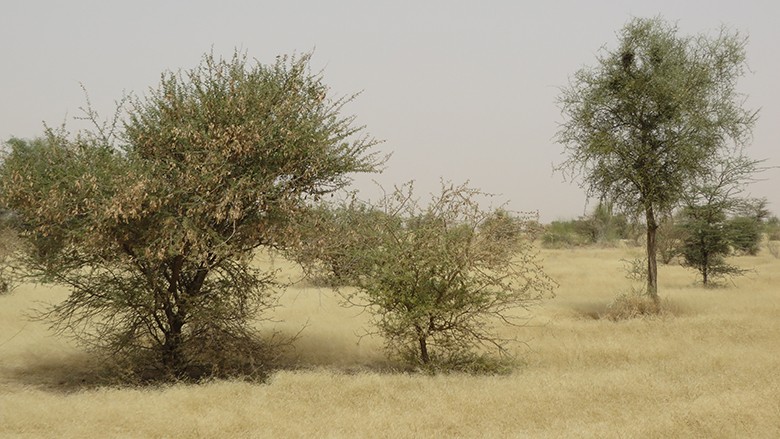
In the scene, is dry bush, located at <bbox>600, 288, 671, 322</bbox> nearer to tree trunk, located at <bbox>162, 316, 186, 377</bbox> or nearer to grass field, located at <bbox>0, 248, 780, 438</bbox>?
grass field, located at <bbox>0, 248, 780, 438</bbox>

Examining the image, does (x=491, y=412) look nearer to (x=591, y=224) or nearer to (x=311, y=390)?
(x=311, y=390)

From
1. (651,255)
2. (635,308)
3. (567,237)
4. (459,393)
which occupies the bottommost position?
(459,393)

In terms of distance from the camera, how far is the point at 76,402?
A: 8.48 metres

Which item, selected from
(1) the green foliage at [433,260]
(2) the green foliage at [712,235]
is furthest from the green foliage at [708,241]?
(1) the green foliage at [433,260]

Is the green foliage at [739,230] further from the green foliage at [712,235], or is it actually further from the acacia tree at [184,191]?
the acacia tree at [184,191]

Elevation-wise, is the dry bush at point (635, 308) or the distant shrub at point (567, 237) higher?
the distant shrub at point (567, 237)

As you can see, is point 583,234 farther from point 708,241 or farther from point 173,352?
point 173,352

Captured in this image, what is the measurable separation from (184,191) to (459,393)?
595 centimetres

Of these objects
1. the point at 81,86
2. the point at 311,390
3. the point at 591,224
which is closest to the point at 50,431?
the point at 311,390

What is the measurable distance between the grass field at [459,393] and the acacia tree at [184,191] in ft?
6.16

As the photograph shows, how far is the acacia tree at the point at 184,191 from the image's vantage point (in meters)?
9.86

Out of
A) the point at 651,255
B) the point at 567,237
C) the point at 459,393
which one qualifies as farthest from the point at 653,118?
the point at 567,237

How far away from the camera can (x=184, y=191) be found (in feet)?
32.3

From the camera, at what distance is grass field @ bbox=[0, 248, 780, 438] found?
724cm
